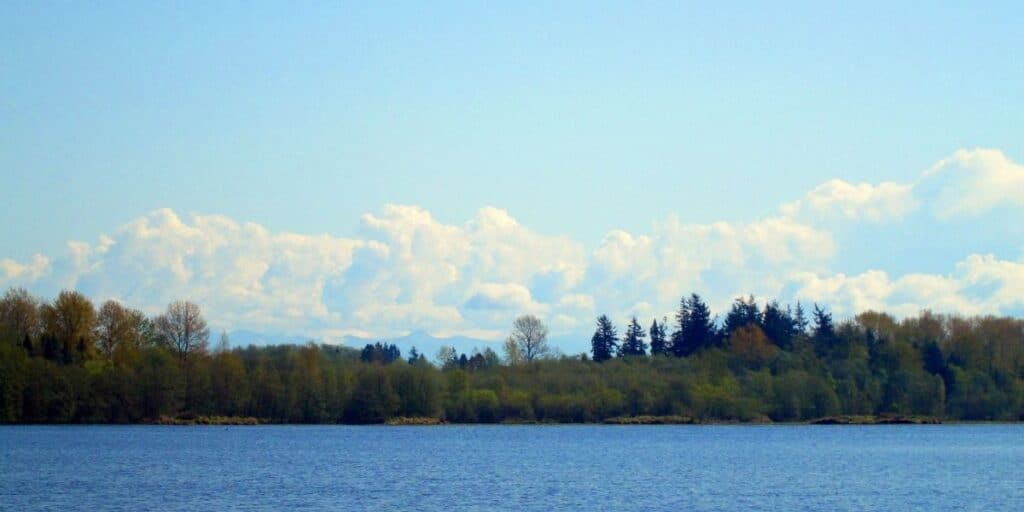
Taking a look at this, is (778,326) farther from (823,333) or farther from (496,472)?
(496,472)

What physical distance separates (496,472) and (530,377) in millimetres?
73138

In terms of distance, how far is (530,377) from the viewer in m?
141

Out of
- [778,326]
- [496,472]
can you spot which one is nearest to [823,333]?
[778,326]

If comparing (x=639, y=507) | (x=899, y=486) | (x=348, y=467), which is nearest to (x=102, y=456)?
(x=348, y=467)

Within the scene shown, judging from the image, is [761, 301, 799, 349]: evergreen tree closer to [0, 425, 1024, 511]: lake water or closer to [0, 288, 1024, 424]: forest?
[0, 288, 1024, 424]: forest

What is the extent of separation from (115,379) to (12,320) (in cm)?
1112

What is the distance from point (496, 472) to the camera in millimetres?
67938

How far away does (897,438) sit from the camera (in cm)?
11488

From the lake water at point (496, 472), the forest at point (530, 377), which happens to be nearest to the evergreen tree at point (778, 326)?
the forest at point (530, 377)

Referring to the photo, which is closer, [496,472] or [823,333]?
[496,472]

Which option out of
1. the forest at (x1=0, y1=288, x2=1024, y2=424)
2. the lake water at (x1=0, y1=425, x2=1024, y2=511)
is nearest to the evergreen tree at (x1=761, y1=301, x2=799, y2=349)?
the forest at (x1=0, y1=288, x2=1024, y2=424)

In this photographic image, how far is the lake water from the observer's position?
51844 mm

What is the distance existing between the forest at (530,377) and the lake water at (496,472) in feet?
23.9

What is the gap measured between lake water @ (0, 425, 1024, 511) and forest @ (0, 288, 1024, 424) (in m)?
7.28
